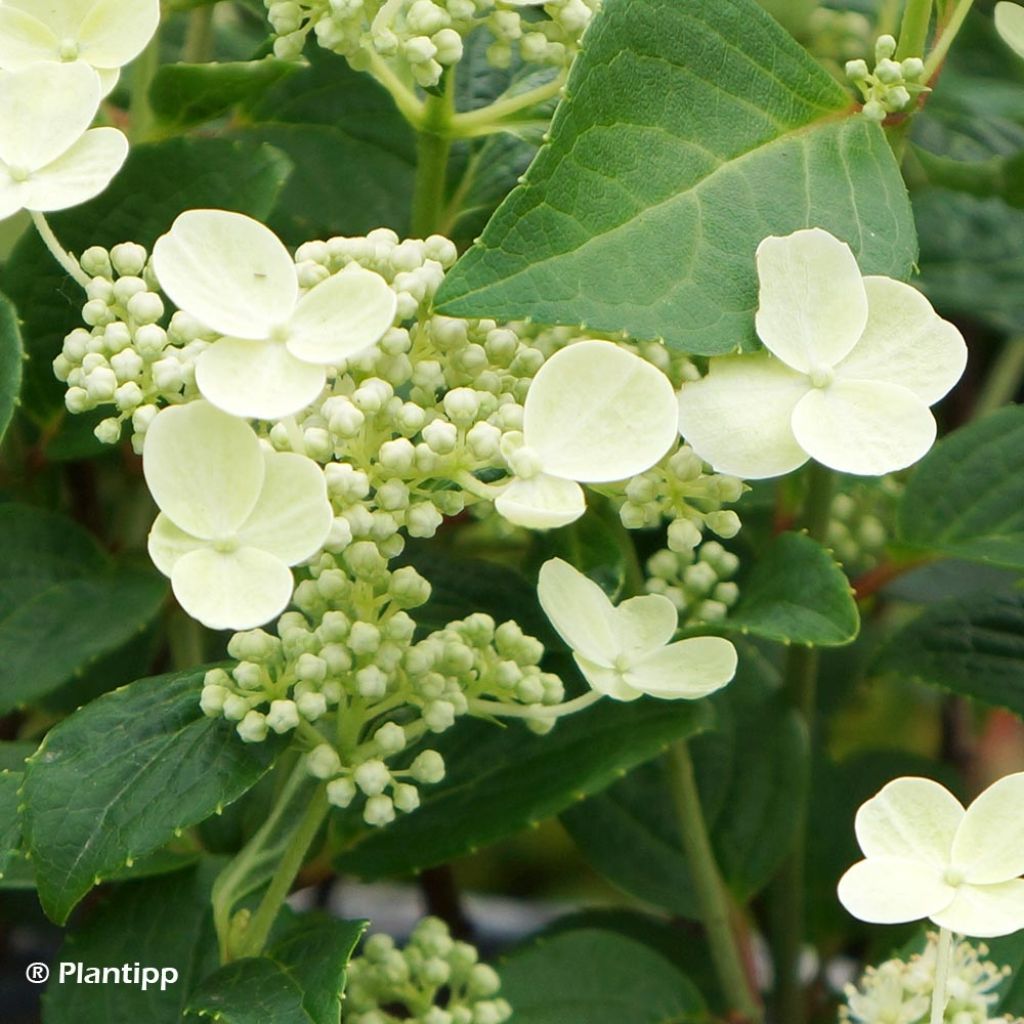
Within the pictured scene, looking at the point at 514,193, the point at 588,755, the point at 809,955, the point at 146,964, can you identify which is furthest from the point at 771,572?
the point at 809,955

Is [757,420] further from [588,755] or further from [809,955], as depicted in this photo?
[809,955]

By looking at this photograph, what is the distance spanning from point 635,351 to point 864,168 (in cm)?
13

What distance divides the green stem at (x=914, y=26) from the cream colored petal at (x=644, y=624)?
28 centimetres

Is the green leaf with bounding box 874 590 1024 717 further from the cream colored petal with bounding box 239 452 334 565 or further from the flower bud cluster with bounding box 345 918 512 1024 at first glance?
the cream colored petal with bounding box 239 452 334 565

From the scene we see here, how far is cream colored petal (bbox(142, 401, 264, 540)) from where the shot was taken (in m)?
0.50

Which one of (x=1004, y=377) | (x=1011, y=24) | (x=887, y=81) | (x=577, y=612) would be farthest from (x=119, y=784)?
(x=1004, y=377)

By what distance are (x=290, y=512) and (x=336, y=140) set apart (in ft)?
1.44

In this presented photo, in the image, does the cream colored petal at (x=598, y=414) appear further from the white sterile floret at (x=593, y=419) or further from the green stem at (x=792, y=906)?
the green stem at (x=792, y=906)

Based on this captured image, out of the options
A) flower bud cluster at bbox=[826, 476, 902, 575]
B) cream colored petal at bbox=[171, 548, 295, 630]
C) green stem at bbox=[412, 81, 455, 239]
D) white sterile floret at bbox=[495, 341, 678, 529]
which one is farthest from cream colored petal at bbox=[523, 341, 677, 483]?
flower bud cluster at bbox=[826, 476, 902, 575]

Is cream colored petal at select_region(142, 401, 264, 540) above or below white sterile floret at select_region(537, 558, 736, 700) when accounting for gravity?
above

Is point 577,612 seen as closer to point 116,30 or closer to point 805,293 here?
point 805,293

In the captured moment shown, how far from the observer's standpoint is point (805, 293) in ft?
1.79

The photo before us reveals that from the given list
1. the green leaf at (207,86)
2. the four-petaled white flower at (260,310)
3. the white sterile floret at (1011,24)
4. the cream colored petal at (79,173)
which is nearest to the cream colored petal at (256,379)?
the four-petaled white flower at (260,310)

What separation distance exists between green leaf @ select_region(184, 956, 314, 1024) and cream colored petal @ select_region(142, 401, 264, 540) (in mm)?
185
